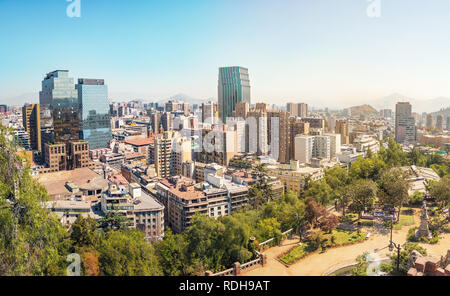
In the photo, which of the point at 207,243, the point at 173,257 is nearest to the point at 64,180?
the point at 173,257

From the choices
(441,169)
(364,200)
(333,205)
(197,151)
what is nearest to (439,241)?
(364,200)

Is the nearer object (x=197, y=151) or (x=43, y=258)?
(x=43, y=258)

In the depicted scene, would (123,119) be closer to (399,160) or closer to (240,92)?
(240,92)

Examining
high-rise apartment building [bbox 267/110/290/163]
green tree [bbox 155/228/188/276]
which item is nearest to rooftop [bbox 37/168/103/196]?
green tree [bbox 155/228/188/276]

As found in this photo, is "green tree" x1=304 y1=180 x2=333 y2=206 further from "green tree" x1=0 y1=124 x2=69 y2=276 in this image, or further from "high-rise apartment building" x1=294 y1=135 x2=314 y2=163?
"green tree" x1=0 y1=124 x2=69 y2=276

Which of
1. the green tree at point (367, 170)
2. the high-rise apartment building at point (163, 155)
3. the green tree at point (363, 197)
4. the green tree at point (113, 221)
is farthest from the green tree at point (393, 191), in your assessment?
the high-rise apartment building at point (163, 155)

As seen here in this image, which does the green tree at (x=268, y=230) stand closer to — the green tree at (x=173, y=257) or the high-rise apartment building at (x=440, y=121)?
the green tree at (x=173, y=257)
